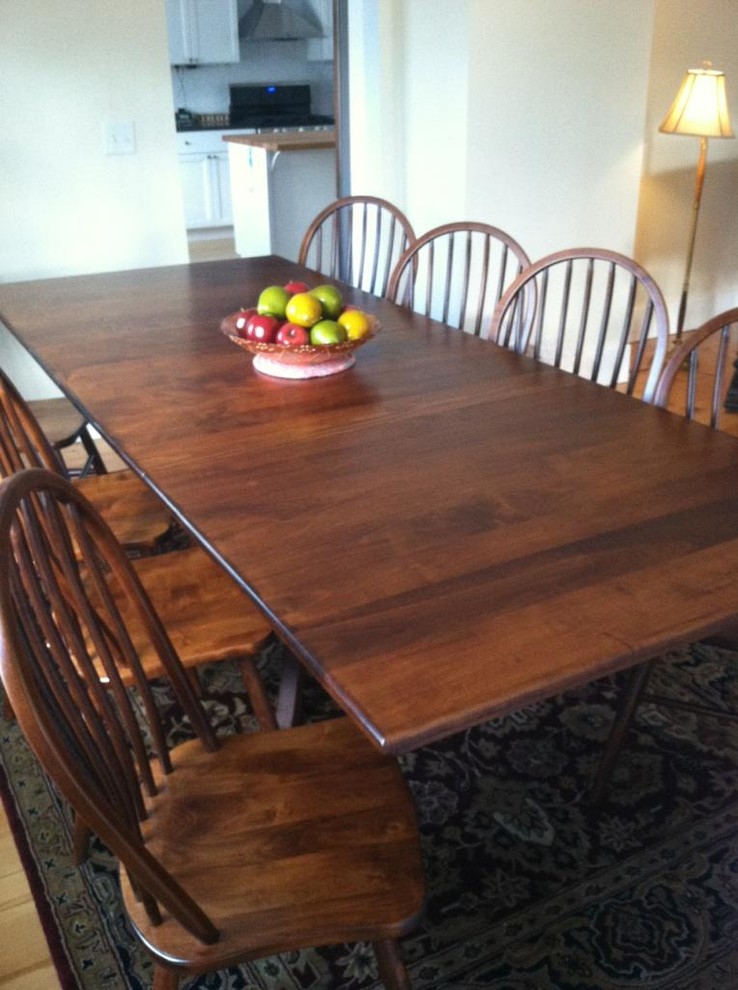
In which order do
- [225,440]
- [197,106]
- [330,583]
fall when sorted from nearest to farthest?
1. [330,583]
2. [225,440]
3. [197,106]

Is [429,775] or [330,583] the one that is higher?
[330,583]

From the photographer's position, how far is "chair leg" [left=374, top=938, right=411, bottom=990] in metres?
1.12

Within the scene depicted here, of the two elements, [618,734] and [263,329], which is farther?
[263,329]

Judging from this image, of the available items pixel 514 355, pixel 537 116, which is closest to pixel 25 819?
pixel 514 355

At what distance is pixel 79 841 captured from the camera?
5.39 feet

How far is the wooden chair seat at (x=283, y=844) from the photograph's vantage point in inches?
41.9

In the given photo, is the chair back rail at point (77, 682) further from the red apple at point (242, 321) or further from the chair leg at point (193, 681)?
the red apple at point (242, 321)

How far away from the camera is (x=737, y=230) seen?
183 inches

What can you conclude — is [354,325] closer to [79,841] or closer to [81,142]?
[79,841]

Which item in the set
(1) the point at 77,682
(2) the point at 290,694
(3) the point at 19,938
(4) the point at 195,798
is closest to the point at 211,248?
(2) the point at 290,694

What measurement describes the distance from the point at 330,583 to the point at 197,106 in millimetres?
6753

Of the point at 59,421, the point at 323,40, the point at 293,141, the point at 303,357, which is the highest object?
the point at 323,40

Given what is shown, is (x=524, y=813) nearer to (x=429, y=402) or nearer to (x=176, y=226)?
(x=429, y=402)

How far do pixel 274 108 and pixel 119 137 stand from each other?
4.22 meters
